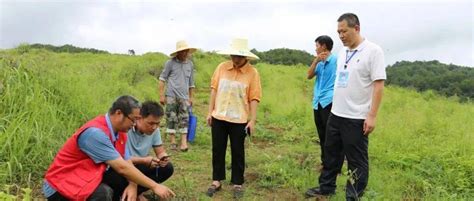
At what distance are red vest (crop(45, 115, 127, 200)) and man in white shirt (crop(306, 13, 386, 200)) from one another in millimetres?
1809

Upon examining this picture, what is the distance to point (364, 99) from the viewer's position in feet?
11.5

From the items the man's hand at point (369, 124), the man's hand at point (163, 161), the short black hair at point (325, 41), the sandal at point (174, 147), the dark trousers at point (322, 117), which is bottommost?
the sandal at point (174, 147)

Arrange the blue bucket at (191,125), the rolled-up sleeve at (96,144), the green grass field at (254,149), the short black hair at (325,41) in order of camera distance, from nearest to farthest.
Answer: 1. the rolled-up sleeve at (96,144)
2. the green grass field at (254,149)
3. the short black hair at (325,41)
4. the blue bucket at (191,125)

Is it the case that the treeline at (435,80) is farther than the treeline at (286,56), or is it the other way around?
the treeline at (286,56)

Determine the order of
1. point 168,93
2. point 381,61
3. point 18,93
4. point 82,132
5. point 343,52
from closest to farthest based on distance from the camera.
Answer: point 82,132 → point 381,61 → point 343,52 → point 18,93 → point 168,93

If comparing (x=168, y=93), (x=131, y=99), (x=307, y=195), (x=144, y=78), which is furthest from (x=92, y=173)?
(x=144, y=78)

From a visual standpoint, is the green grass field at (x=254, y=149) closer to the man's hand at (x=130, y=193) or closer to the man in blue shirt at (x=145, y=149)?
the man in blue shirt at (x=145, y=149)

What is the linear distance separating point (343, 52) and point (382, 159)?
7.43ft

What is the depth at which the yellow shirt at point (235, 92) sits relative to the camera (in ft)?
13.3

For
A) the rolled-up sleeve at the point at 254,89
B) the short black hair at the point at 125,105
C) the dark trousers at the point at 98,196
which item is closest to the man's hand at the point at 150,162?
the dark trousers at the point at 98,196

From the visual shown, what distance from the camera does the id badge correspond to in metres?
3.59

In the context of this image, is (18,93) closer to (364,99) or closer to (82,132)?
(82,132)

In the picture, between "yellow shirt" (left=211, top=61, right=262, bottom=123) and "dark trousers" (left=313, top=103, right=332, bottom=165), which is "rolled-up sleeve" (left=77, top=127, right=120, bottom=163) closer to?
"yellow shirt" (left=211, top=61, right=262, bottom=123)

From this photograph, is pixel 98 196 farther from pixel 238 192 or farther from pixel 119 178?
pixel 238 192
